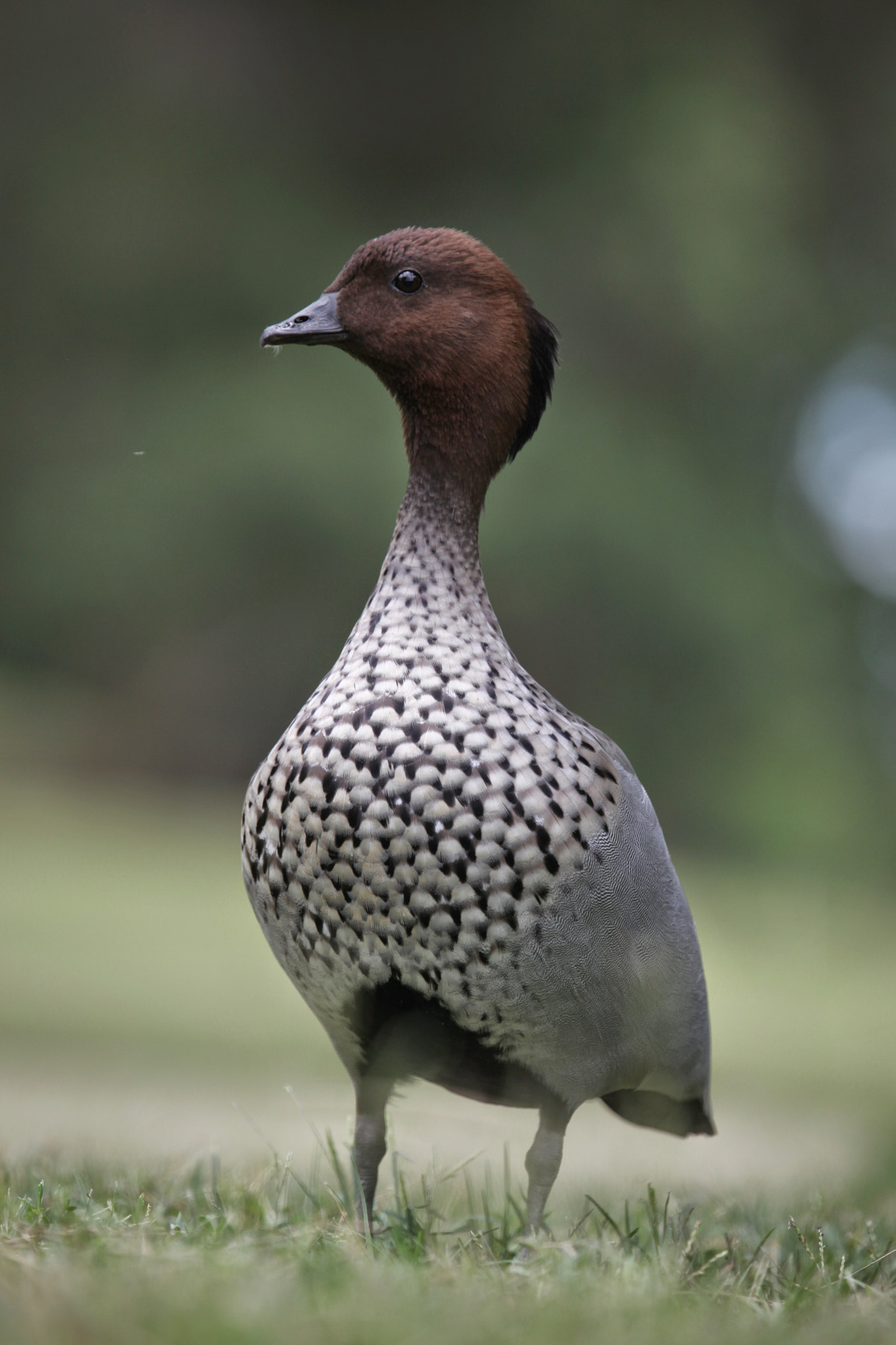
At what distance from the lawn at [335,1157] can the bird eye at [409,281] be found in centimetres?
170

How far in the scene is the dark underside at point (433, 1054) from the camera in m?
2.44

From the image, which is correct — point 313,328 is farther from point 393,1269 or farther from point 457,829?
point 393,1269

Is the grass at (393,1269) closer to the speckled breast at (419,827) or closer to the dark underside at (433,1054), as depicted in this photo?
the dark underside at (433,1054)

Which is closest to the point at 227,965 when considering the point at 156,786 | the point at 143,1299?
the point at 156,786

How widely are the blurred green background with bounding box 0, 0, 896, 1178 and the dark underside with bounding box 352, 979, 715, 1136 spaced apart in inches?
303

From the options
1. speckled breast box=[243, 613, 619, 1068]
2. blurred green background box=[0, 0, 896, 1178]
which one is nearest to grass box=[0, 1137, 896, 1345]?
speckled breast box=[243, 613, 619, 1068]

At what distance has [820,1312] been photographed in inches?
77.2

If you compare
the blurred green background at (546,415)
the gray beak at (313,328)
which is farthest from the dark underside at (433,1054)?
the blurred green background at (546,415)

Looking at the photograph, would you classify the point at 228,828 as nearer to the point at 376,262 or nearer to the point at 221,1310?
the point at 376,262

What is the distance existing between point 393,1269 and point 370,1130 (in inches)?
31.0

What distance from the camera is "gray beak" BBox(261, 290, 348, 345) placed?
2.71m

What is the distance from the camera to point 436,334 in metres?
2.69

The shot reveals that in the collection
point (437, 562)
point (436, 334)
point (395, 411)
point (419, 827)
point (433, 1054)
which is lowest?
point (433, 1054)

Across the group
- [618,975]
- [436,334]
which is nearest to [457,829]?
[618,975]
